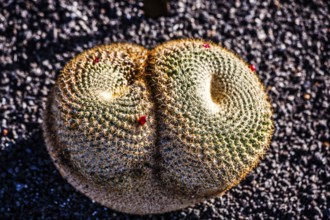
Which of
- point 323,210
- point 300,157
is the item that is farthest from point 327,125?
point 323,210

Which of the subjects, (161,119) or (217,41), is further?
(217,41)

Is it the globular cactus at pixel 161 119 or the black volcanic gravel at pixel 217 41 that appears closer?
the globular cactus at pixel 161 119

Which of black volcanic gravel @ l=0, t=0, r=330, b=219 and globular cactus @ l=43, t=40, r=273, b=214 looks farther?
black volcanic gravel @ l=0, t=0, r=330, b=219

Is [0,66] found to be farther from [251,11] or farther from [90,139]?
[251,11]

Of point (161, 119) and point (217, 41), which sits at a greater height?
point (161, 119)
